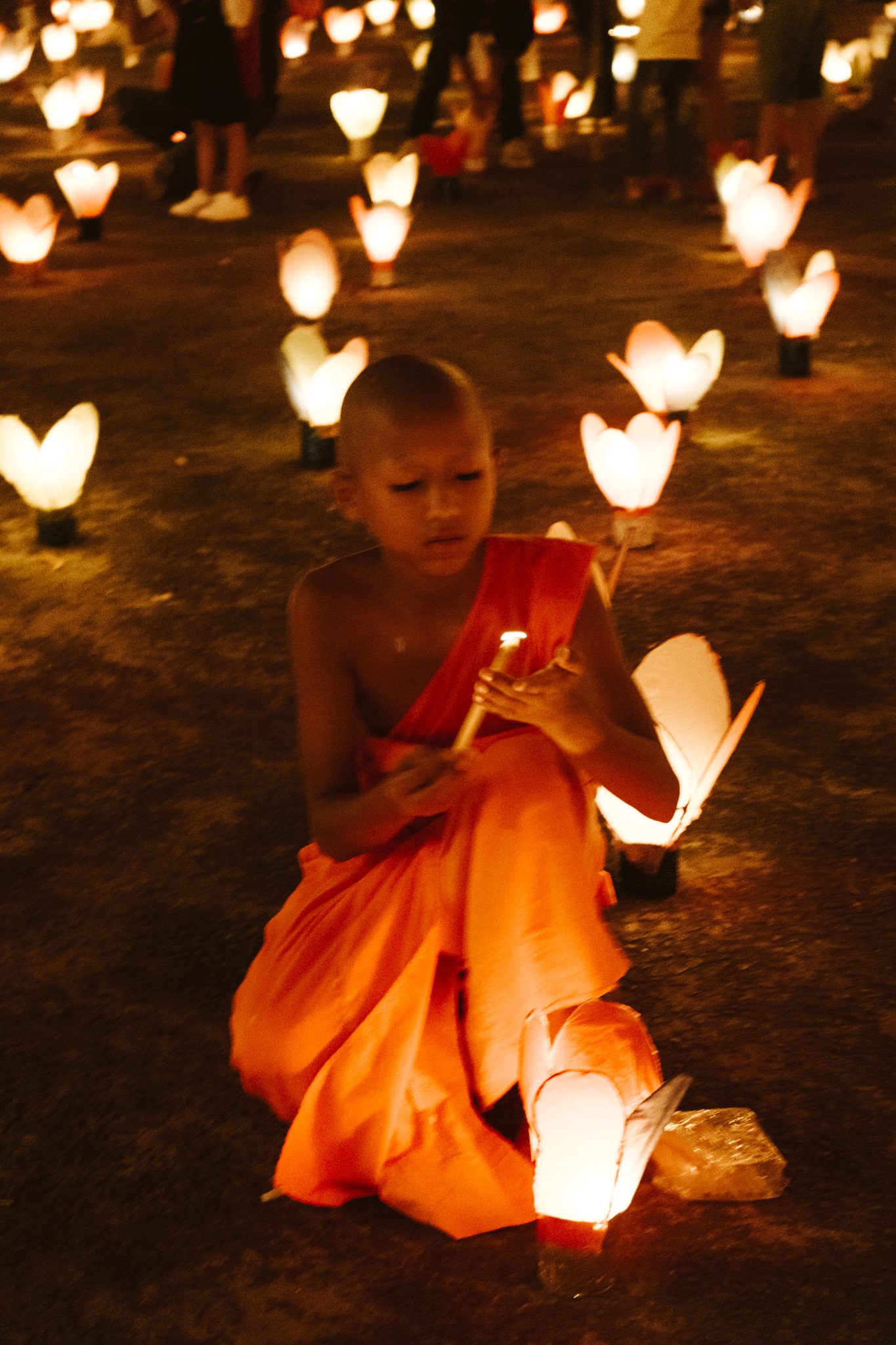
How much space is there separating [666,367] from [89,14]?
39.8ft

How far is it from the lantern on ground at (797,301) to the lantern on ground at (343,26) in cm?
1098

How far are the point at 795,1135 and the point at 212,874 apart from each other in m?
1.06

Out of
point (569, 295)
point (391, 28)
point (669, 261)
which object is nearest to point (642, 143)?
point (669, 261)

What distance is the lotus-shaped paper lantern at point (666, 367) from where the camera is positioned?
425cm

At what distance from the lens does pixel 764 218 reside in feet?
18.7

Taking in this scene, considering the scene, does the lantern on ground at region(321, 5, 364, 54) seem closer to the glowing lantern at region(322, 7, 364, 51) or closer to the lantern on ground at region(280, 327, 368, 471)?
the glowing lantern at region(322, 7, 364, 51)

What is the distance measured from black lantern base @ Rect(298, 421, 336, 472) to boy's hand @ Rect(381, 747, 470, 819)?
282 cm

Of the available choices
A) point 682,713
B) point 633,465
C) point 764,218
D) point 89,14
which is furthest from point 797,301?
point 89,14

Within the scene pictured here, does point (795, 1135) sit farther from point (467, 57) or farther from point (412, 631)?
point (467, 57)

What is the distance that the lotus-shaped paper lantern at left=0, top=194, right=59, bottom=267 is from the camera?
6.58 meters

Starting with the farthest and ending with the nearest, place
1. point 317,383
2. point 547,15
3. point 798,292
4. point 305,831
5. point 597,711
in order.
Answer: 1. point 547,15
2. point 798,292
3. point 317,383
4. point 305,831
5. point 597,711

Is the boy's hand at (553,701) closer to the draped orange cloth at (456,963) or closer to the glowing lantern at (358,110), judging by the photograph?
the draped orange cloth at (456,963)

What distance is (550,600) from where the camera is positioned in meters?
1.78

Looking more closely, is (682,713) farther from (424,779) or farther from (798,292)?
(798,292)
